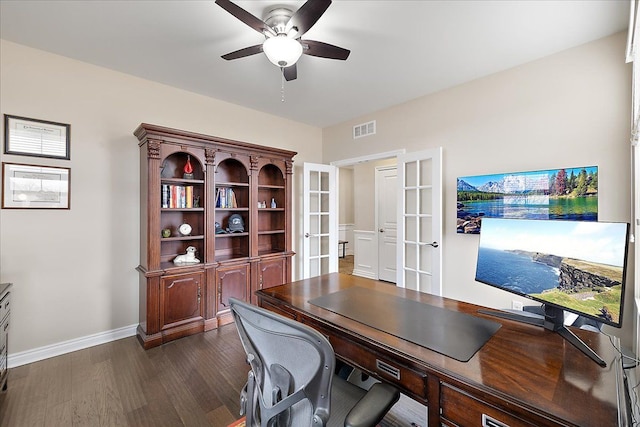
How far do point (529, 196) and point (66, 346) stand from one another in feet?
15.3

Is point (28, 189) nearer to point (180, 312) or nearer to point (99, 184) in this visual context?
point (99, 184)

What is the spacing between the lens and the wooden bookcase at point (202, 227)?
2721 mm

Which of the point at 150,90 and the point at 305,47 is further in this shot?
the point at 150,90

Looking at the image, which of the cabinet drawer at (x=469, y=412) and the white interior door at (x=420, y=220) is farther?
the white interior door at (x=420, y=220)

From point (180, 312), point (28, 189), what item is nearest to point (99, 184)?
point (28, 189)

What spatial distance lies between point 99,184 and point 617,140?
474 centimetres

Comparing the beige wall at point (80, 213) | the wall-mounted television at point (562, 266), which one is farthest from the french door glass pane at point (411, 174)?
the beige wall at point (80, 213)

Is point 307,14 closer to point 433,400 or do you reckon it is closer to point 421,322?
point 421,322

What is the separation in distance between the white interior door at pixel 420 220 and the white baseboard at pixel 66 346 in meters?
3.22

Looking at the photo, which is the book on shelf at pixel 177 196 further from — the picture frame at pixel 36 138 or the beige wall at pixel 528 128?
the beige wall at pixel 528 128

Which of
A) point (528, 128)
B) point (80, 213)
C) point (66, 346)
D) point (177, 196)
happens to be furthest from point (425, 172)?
point (66, 346)

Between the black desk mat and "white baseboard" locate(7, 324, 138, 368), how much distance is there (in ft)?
8.19

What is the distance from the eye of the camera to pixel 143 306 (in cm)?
281

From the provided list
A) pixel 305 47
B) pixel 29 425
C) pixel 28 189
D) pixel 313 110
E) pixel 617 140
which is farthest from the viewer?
pixel 313 110
